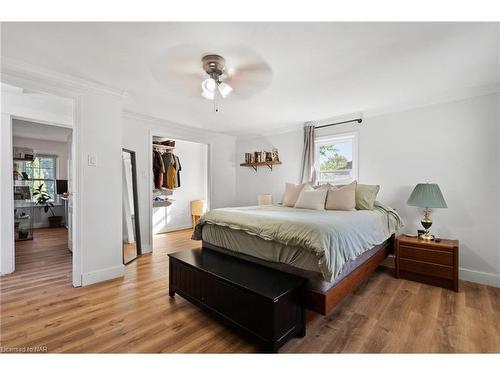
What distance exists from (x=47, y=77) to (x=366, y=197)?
3.78 m

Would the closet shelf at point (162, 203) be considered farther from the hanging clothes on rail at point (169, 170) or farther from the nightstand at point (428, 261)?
the nightstand at point (428, 261)

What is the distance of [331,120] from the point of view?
3873 mm

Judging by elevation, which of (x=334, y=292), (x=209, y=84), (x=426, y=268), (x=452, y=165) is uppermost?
(x=209, y=84)

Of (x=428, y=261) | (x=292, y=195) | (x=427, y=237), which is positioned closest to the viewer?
(x=428, y=261)

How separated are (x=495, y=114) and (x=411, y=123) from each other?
2.56 feet

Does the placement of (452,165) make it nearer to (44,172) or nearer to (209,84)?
(209,84)

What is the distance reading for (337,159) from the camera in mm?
3898

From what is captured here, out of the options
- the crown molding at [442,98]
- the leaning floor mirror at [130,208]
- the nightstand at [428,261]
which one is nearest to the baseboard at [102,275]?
the leaning floor mirror at [130,208]

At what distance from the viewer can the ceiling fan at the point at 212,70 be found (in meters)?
1.82

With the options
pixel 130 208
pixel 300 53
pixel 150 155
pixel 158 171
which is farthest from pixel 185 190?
pixel 300 53

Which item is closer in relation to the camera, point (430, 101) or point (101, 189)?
point (101, 189)

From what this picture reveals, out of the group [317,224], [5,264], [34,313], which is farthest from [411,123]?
[5,264]

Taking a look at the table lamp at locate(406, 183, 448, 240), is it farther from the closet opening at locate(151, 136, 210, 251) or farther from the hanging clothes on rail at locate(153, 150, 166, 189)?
the hanging clothes on rail at locate(153, 150, 166, 189)

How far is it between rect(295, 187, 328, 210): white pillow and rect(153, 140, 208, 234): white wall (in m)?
3.35
